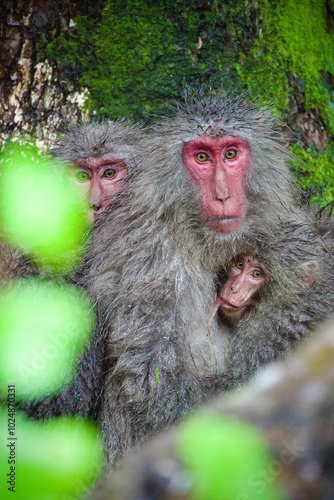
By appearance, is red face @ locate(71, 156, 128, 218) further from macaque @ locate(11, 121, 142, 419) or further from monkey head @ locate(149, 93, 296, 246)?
monkey head @ locate(149, 93, 296, 246)

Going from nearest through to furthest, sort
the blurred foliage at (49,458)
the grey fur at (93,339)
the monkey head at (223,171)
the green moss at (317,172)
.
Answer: the blurred foliage at (49,458) → the grey fur at (93,339) → the monkey head at (223,171) → the green moss at (317,172)

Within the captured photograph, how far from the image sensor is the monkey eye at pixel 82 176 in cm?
474

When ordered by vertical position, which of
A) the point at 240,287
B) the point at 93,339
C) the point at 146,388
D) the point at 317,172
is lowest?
the point at 146,388

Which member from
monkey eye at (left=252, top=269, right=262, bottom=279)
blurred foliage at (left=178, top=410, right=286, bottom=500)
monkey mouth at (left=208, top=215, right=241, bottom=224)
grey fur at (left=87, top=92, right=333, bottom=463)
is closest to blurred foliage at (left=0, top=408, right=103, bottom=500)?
grey fur at (left=87, top=92, right=333, bottom=463)

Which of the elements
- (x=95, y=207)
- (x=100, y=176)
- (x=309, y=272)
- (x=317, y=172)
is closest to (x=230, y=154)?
(x=309, y=272)

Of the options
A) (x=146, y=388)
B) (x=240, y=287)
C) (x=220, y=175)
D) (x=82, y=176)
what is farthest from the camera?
(x=82, y=176)

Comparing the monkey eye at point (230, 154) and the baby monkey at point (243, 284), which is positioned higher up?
the monkey eye at point (230, 154)

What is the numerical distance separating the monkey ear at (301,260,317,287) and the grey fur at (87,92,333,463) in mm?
37

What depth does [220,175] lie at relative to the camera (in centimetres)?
385

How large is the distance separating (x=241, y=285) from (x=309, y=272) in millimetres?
437

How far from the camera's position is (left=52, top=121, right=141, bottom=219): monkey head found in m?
4.71

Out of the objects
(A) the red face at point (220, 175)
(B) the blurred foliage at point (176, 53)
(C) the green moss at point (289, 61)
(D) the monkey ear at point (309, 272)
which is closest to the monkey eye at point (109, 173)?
(B) the blurred foliage at point (176, 53)

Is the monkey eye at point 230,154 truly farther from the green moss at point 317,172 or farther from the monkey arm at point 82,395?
the monkey arm at point 82,395

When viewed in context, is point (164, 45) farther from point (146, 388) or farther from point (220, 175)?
point (146, 388)
